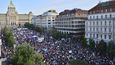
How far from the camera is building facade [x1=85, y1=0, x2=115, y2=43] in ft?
264

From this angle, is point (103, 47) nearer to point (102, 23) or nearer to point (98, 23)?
point (102, 23)

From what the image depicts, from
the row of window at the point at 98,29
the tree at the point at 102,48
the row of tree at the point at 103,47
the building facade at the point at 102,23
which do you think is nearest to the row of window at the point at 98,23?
the building facade at the point at 102,23

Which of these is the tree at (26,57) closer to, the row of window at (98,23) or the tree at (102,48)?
the tree at (102,48)

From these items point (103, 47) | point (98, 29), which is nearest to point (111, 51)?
point (103, 47)

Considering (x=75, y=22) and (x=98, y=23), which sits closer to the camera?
(x=98, y=23)

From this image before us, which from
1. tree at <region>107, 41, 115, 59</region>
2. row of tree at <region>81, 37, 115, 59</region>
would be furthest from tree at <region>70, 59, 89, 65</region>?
row of tree at <region>81, 37, 115, 59</region>

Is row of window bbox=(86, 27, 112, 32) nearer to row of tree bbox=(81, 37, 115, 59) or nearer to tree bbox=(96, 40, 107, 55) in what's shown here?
row of tree bbox=(81, 37, 115, 59)

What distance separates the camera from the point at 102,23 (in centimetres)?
8431

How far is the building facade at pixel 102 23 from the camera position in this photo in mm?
80500

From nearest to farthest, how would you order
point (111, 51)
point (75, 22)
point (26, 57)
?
1. point (26, 57)
2. point (111, 51)
3. point (75, 22)

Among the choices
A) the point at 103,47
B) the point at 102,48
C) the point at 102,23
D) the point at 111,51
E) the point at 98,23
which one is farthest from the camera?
the point at 98,23

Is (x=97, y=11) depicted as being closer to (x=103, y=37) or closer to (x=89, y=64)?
(x=103, y=37)

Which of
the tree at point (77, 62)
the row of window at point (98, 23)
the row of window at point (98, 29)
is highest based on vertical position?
the row of window at point (98, 23)

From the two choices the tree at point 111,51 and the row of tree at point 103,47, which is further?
the row of tree at point 103,47
